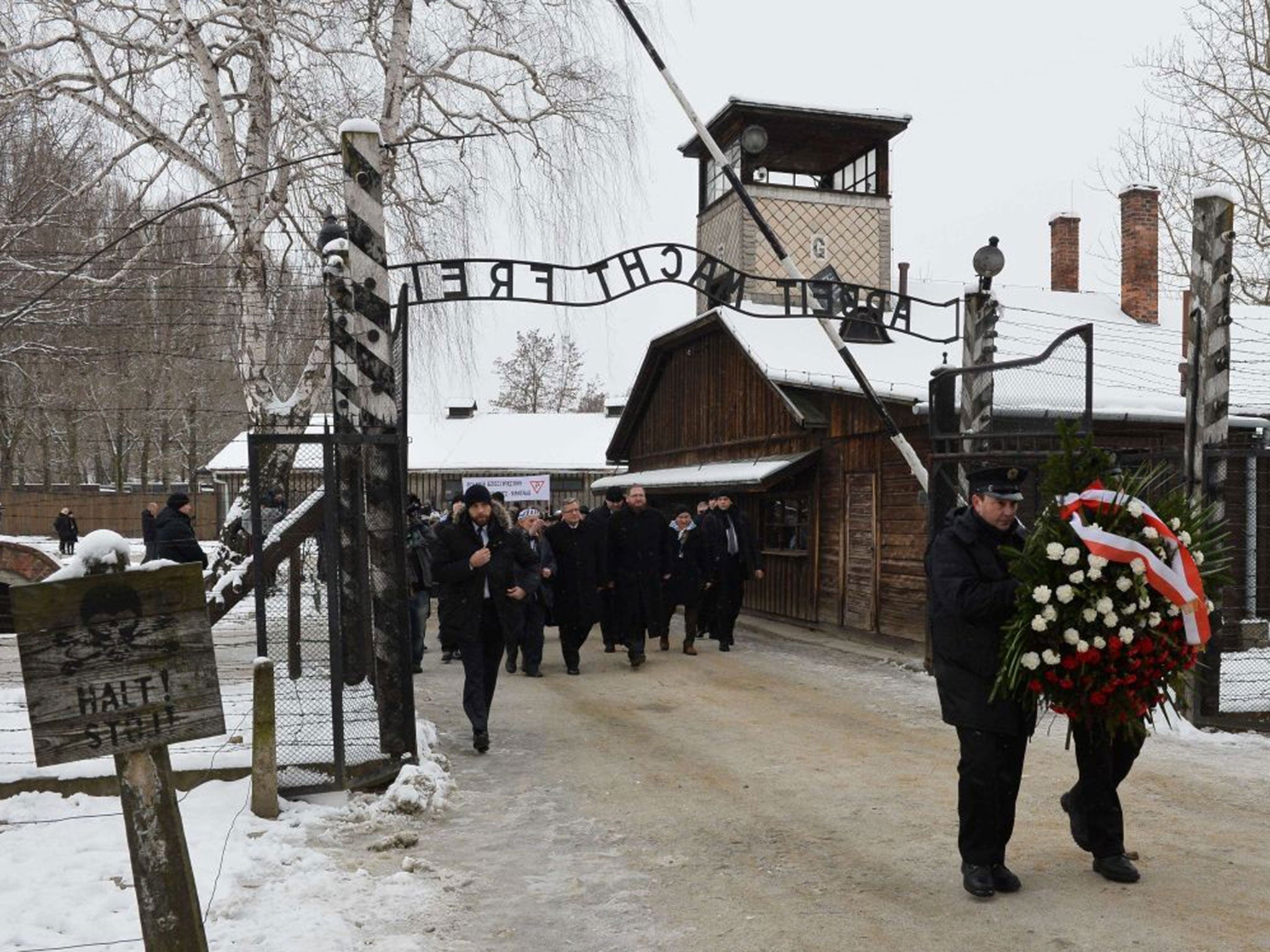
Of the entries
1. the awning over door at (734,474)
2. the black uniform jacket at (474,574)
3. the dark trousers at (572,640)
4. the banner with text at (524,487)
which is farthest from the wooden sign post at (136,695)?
the banner with text at (524,487)

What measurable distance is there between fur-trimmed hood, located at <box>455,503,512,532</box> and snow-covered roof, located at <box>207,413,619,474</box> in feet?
91.5

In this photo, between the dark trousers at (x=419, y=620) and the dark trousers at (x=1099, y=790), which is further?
the dark trousers at (x=419, y=620)

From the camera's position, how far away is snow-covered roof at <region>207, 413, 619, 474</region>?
37.7 m

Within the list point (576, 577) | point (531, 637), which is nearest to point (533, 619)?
point (531, 637)

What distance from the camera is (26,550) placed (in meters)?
12.4

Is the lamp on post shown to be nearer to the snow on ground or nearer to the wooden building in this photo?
the wooden building

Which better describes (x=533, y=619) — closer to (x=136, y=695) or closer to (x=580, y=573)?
(x=580, y=573)

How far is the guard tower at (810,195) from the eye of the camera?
20953 mm

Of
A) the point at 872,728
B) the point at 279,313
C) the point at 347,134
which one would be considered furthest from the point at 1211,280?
the point at 279,313

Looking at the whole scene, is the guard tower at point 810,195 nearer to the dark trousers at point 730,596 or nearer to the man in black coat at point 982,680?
the dark trousers at point 730,596

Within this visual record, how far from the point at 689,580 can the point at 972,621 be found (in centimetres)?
862

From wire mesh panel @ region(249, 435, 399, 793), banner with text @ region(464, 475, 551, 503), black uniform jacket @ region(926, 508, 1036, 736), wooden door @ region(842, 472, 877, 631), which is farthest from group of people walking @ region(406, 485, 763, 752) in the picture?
banner with text @ region(464, 475, 551, 503)

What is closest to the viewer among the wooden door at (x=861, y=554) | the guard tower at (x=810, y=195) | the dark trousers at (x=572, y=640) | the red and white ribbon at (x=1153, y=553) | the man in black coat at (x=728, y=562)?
the red and white ribbon at (x=1153, y=553)

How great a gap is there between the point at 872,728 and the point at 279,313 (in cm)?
933
